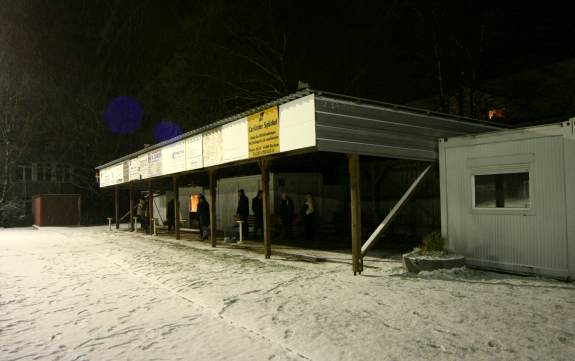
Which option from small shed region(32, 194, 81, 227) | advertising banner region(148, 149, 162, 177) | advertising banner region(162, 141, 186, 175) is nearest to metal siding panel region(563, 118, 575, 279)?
advertising banner region(162, 141, 186, 175)

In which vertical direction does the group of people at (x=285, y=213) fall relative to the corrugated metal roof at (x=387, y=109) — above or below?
below

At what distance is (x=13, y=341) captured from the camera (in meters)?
4.77

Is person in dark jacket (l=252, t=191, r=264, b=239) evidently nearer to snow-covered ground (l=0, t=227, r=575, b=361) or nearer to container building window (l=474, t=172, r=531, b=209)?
snow-covered ground (l=0, t=227, r=575, b=361)

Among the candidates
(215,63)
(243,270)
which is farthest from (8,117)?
(243,270)

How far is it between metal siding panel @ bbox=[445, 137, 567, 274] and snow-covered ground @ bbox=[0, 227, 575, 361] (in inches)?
19.4

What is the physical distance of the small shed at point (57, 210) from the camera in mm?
28031

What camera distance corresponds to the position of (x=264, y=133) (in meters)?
9.30

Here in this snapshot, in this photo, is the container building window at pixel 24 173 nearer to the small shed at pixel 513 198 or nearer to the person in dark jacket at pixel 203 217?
the person in dark jacket at pixel 203 217

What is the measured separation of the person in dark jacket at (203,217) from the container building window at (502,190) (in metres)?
9.37

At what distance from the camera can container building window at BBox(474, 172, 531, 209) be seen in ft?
24.9

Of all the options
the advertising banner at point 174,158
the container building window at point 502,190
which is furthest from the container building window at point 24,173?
the container building window at point 502,190

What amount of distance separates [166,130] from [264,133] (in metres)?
19.4

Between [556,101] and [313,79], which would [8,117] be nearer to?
[313,79]

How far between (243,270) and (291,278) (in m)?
1.40
